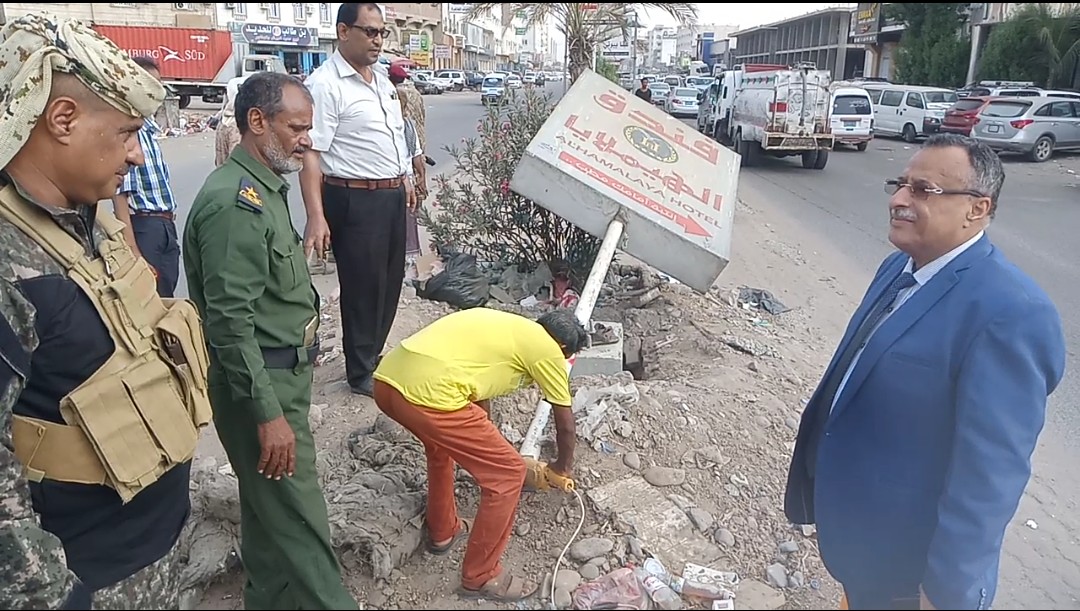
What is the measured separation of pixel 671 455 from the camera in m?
3.57

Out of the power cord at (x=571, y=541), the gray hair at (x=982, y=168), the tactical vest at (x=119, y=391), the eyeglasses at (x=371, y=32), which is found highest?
the eyeglasses at (x=371, y=32)

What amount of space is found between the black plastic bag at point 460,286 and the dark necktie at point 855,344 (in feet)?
12.2

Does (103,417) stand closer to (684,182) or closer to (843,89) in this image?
(684,182)

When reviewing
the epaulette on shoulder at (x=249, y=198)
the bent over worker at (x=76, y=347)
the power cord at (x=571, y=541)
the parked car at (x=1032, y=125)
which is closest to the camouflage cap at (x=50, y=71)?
the bent over worker at (x=76, y=347)

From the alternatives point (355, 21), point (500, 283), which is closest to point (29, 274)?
point (355, 21)

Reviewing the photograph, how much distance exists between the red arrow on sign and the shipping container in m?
27.3

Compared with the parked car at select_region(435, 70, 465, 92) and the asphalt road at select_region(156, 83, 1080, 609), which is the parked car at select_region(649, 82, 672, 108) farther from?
the parked car at select_region(435, 70, 465, 92)

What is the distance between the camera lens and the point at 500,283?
5926 mm

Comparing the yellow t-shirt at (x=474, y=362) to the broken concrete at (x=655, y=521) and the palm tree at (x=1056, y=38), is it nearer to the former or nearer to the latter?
the broken concrete at (x=655, y=521)

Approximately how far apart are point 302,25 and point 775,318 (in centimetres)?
4345

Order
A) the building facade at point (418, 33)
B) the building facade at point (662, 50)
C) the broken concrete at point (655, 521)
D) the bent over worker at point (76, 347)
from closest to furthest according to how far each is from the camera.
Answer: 1. the bent over worker at point (76, 347)
2. the broken concrete at point (655, 521)
3. the building facade at point (418, 33)
4. the building facade at point (662, 50)

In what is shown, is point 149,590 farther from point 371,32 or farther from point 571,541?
point 371,32

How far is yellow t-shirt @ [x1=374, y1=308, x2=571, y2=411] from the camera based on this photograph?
2623 millimetres

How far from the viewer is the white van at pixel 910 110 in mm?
20359
